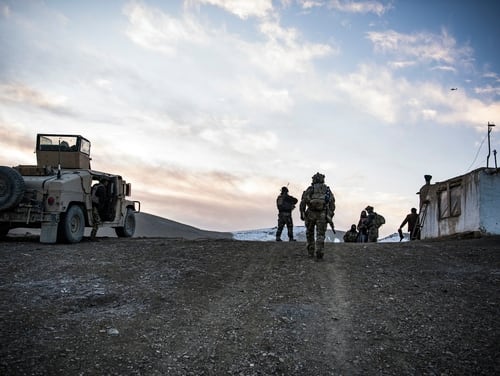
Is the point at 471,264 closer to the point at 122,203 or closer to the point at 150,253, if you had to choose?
the point at 150,253

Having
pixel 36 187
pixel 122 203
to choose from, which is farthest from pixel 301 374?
pixel 122 203

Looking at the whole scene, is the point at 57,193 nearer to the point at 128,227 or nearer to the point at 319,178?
the point at 128,227

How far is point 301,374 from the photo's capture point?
15.9 feet

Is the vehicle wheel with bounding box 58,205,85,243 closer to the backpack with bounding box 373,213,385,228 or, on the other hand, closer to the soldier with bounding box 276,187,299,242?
the soldier with bounding box 276,187,299,242

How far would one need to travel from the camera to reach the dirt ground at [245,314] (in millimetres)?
5043

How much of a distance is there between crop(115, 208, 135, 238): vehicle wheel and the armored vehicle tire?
15.5 ft

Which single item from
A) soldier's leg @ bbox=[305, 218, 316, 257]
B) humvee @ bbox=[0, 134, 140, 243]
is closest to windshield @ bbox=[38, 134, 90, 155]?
humvee @ bbox=[0, 134, 140, 243]

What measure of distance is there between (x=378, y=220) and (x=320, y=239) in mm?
8115

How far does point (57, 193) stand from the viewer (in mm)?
12008

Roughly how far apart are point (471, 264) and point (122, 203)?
10801mm

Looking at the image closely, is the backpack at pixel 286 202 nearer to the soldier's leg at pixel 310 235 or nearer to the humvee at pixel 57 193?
the soldier's leg at pixel 310 235

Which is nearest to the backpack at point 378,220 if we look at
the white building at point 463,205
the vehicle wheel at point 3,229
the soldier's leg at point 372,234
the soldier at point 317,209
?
the soldier's leg at point 372,234

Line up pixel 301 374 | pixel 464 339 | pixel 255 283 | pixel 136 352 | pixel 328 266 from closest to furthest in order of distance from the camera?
pixel 301 374
pixel 136 352
pixel 464 339
pixel 255 283
pixel 328 266

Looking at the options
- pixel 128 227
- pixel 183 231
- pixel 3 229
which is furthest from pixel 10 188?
pixel 183 231
